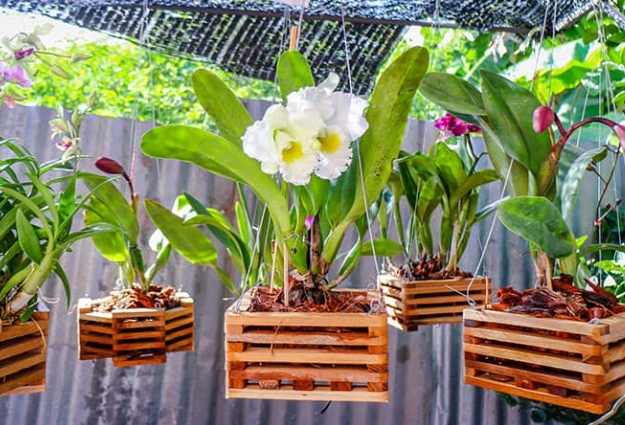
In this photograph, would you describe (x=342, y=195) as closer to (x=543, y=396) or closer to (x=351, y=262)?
(x=351, y=262)

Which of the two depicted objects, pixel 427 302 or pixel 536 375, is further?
pixel 427 302

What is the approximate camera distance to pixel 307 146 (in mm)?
869

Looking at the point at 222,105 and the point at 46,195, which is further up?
the point at 222,105

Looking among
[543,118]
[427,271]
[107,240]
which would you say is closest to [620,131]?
[543,118]

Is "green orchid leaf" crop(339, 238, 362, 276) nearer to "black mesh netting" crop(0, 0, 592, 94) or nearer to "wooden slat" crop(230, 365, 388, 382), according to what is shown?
"wooden slat" crop(230, 365, 388, 382)

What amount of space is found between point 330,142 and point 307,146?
0.04m

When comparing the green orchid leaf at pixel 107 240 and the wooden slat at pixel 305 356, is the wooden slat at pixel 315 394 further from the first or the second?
the green orchid leaf at pixel 107 240

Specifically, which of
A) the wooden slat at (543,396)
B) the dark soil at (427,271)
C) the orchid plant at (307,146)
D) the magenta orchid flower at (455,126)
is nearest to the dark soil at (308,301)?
the orchid plant at (307,146)

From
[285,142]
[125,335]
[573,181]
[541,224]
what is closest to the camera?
[285,142]

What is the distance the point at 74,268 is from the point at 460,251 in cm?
135

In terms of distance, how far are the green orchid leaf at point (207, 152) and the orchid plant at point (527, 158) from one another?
39 centimetres

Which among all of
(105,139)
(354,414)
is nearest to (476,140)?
(354,414)

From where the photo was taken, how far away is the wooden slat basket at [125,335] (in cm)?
141

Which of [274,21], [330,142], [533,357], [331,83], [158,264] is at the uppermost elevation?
[274,21]
